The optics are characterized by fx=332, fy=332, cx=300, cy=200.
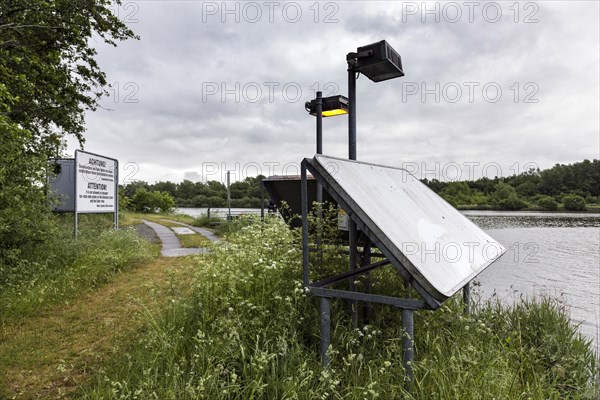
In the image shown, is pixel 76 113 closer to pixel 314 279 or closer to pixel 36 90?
pixel 36 90

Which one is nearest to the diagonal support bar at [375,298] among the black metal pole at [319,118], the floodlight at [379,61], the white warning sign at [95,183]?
the floodlight at [379,61]

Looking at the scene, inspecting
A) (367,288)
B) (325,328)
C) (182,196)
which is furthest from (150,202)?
(325,328)

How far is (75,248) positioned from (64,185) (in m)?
3.29

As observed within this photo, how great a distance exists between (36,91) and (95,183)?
2580 millimetres

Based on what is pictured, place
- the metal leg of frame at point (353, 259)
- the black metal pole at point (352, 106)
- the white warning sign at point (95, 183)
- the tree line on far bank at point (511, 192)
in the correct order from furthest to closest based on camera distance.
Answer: the tree line on far bank at point (511, 192) < the white warning sign at point (95, 183) < the black metal pole at point (352, 106) < the metal leg of frame at point (353, 259)

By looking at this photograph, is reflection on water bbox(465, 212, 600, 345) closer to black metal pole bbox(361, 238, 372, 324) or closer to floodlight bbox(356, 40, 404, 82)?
black metal pole bbox(361, 238, 372, 324)

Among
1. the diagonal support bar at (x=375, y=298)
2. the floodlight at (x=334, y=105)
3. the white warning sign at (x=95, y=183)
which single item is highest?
the floodlight at (x=334, y=105)

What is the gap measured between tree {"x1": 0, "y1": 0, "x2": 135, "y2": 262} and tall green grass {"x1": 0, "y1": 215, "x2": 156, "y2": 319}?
13.9 inches

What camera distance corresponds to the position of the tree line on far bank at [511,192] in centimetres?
3812

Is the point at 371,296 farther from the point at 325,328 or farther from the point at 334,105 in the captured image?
the point at 334,105

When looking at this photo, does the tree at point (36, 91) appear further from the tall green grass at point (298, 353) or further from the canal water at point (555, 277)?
the canal water at point (555, 277)

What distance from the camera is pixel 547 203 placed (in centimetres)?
4631

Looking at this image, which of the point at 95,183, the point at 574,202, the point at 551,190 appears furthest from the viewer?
the point at 551,190

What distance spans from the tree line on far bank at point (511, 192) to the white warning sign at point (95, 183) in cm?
2254
